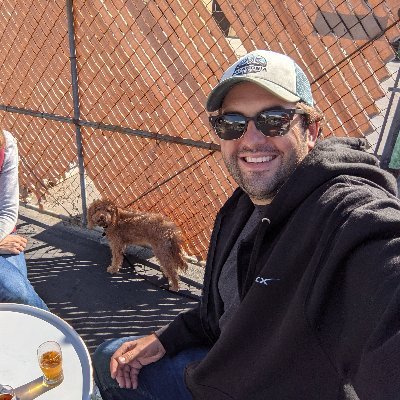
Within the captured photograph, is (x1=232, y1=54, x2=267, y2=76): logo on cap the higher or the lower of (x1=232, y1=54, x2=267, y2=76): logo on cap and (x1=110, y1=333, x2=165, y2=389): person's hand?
the higher

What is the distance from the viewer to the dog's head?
4230 mm

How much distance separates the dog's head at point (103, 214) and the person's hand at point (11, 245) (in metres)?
1.02

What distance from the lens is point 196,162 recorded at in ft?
12.9

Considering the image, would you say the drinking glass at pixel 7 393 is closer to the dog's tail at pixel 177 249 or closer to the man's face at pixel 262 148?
the man's face at pixel 262 148

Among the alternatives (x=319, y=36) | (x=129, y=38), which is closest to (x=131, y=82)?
(x=129, y=38)

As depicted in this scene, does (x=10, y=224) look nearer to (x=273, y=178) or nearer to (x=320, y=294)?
(x=273, y=178)

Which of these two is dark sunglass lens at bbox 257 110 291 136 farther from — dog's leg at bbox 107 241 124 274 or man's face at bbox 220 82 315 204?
dog's leg at bbox 107 241 124 274

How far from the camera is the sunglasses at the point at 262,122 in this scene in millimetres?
1831

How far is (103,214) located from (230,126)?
2.62 m

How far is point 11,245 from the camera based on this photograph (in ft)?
10.4

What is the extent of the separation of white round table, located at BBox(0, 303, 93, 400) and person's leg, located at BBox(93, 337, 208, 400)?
29cm

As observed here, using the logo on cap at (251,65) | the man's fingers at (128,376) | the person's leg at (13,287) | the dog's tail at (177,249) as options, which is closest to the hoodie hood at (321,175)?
the logo on cap at (251,65)

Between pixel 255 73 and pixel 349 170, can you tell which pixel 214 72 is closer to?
pixel 255 73

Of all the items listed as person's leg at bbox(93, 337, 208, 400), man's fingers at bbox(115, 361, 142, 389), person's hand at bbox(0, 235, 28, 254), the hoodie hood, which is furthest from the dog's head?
the hoodie hood
